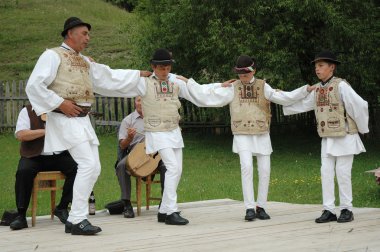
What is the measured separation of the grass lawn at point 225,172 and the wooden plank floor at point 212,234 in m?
2.03

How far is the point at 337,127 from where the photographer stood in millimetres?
7672

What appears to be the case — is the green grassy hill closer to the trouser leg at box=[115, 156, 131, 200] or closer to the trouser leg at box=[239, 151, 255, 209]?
the trouser leg at box=[115, 156, 131, 200]

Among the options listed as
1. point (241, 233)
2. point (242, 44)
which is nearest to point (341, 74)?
point (242, 44)

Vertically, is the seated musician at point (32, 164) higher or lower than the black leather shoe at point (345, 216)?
higher

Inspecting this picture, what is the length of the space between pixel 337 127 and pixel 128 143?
242 cm

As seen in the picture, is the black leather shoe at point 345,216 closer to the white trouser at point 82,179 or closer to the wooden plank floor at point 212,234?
the wooden plank floor at point 212,234

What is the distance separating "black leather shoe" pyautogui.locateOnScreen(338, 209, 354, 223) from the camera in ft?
24.7

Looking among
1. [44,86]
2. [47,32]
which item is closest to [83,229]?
[44,86]

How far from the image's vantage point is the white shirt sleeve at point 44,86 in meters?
6.84

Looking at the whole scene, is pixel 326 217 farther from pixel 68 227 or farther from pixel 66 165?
pixel 66 165

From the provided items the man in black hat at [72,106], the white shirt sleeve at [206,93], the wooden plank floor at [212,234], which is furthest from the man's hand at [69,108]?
the white shirt sleeve at [206,93]

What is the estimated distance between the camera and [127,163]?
8375 mm

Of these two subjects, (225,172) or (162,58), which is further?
(225,172)

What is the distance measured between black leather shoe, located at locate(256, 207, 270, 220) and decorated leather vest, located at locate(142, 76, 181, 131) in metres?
1.23
